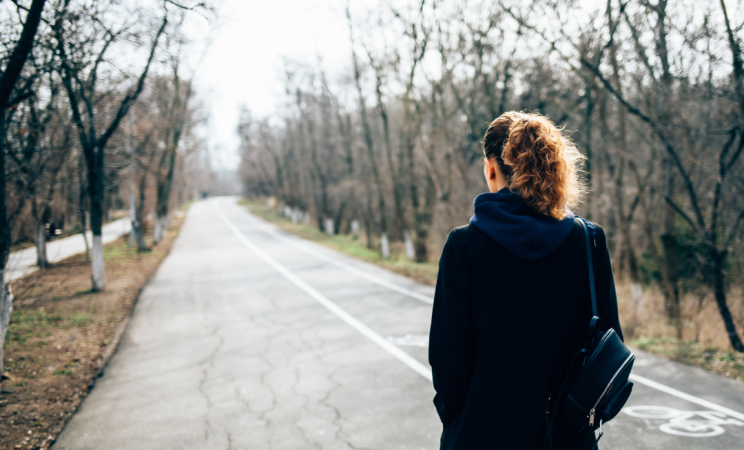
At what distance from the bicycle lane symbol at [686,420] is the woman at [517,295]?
316cm

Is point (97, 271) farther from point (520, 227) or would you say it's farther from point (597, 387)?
point (597, 387)

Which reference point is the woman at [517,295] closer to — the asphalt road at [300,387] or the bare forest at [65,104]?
the asphalt road at [300,387]

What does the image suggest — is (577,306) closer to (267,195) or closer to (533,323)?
(533,323)

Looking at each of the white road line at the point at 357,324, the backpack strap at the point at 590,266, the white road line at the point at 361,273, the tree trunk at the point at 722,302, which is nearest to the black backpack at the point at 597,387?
the backpack strap at the point at 590,266

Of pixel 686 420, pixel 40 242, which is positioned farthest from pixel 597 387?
pixel 40 242

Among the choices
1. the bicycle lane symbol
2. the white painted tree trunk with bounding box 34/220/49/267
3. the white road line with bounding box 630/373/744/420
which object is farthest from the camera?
the white painted tree trunk with bounding box 34/220/49/267

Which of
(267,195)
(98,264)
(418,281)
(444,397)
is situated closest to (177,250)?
(98,264)

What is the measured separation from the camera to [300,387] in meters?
5.32

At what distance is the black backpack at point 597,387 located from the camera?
1.58 m

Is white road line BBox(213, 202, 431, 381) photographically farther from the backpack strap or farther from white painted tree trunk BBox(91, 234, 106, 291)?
white painted tree trunk BBox(91, 234, 106, 291)

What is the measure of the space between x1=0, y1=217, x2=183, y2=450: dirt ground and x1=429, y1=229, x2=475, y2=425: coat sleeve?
4.29m

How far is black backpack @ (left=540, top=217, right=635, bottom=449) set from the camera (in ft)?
5.19

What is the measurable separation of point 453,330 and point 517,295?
26cm

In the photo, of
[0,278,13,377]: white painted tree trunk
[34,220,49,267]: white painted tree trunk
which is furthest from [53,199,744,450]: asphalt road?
[34,220,49,267]: white painted tree trunk
